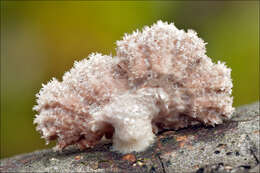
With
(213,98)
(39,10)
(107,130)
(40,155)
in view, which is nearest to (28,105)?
(39,10)

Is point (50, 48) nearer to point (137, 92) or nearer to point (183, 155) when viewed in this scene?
point (137, 92)

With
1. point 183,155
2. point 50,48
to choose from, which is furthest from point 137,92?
point 50,48

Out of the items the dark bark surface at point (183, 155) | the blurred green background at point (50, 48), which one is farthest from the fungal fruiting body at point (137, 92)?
the blurred green background at point (50, 48)

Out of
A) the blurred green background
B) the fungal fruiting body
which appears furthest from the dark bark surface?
the blurred green background

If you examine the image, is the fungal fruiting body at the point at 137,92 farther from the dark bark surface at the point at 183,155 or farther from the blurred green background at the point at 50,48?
the blurred green background at the point at 50,48

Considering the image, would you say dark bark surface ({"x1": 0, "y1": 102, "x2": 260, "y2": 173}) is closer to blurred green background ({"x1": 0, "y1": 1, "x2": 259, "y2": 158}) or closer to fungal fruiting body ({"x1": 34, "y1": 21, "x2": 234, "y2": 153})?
fungal fruiting body ({"x1": 34, "y1": 21, "x2": 234, "y2": 153})
